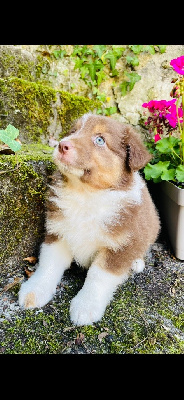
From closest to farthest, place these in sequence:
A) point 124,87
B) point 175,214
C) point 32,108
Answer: point 175,214, point 32,108, point 124,87

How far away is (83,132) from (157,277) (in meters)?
1.59

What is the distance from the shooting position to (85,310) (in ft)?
7.95

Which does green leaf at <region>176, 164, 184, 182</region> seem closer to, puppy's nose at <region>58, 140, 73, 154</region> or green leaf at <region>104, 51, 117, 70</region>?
puppy's nose at <region>58, 140, 73, 154</region>

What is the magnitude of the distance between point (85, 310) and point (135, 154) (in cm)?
127

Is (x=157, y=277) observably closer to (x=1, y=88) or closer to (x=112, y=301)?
(x=112, y=301)

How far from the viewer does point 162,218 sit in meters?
4.14

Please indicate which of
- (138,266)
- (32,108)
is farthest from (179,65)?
(138,266)

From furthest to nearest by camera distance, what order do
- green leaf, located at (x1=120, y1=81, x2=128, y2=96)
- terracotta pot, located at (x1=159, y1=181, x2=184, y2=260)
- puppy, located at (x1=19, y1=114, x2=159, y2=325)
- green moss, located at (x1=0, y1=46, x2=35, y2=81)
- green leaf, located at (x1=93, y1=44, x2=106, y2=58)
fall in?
1. green leaf, located at (x1=120, y1=81, x2=128, y2=96)
2. green leaf, located at (x1=93, y1=44, x2=106, y2=58)
3. green moss, located at (x1=0, y1=46, x2=35, y2=81)
4. terracotta pot, located at (x1=159, y1=181, x2=184, y2=260)
5. puppy, located at (x1=19, y1=114, x2=159, y2=325)

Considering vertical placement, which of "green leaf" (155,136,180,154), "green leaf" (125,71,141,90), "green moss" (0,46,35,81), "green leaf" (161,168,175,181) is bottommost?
"green leaf" (161,168,175,181)

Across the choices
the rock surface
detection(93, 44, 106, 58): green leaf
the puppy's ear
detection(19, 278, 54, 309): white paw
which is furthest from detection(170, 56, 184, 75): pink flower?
detection(19, 278, 54, 309): white paw

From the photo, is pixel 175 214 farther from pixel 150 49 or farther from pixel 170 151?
pixel 150 49

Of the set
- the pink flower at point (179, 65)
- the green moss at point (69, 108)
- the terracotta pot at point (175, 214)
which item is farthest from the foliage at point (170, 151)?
the green moss at point (69, 108)

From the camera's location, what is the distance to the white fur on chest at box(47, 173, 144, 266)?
2.65 meters

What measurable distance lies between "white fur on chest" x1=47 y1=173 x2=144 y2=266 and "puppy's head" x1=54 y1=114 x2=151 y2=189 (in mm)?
108
